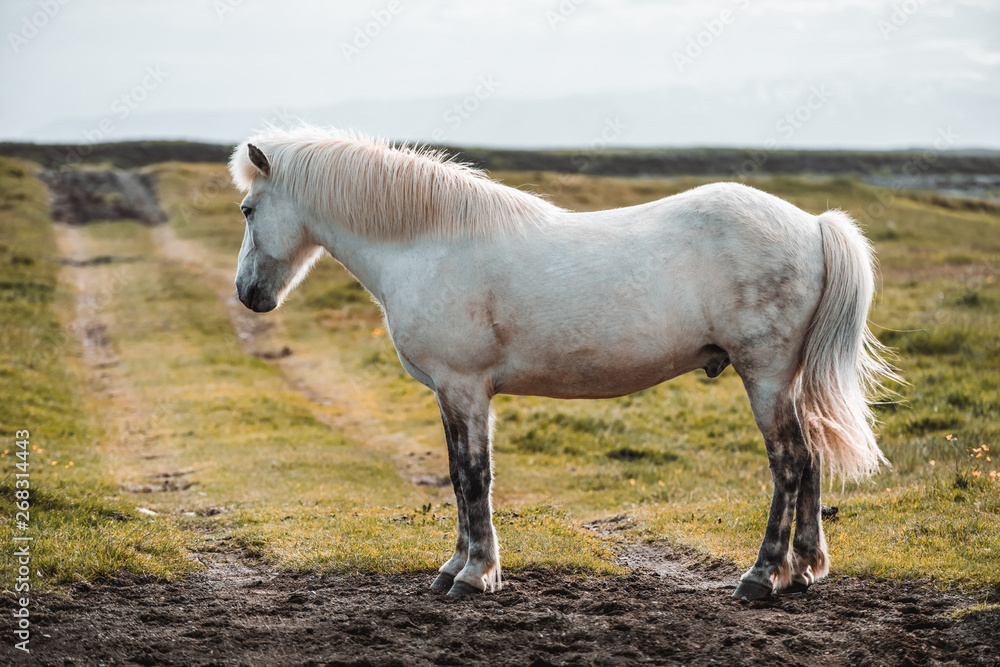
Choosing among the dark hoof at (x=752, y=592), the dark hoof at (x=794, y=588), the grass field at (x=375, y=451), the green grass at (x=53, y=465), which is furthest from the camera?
the grass field at (x=375, y=451)

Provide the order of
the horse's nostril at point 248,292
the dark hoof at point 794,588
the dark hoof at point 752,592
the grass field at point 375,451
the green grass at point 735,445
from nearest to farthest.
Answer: the dark hoof at point 752,592, the dark hoof at point 794,588, the horse's nostril at point 248,292, the green grass at point 735,445, the grass field at point 375,451

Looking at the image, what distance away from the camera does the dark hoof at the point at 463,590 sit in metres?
5.90

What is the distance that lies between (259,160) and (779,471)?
182 inches

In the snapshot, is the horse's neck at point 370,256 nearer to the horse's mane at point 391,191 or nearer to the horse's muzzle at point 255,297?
the horse's mane at point 391,191

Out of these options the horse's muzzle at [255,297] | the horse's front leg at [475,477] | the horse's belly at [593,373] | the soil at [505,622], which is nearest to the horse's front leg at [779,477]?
the soil at [505,622]

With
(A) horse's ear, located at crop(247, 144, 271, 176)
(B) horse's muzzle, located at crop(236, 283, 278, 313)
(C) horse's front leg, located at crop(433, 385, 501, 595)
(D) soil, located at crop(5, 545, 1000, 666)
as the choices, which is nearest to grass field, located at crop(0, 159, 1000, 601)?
(D) soil, located at crop(5, 545, 1000, 666)

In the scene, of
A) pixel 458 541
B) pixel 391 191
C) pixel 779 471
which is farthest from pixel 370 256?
pixel 779 471

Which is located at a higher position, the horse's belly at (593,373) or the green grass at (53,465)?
the horse's belly at (593,373)

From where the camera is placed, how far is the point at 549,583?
6301 millimetres

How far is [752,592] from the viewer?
5.75 m

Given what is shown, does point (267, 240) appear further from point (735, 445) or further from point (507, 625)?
point (735, 445)

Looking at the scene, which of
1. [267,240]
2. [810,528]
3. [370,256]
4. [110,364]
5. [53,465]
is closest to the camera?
[810,528]

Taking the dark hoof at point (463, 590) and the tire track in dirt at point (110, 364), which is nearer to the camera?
the dark hoof at point (463, 590)

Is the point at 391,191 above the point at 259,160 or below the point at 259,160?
above
